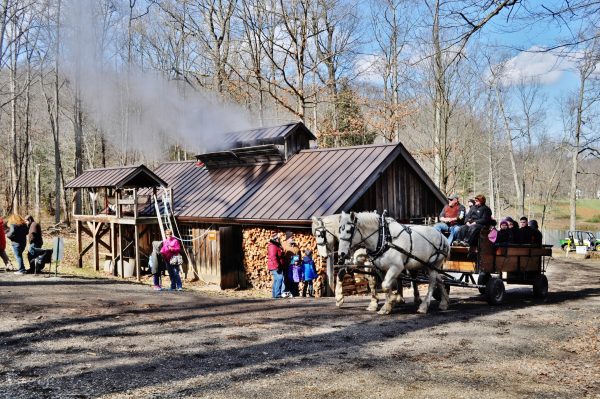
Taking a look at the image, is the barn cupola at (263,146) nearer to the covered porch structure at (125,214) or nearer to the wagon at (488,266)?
the covered porch structure at (125,214)

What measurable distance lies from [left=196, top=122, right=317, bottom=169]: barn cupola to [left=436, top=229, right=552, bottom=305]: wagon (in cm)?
943

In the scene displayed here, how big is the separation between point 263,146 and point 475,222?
10482 mm

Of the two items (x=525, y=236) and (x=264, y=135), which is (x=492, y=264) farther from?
(x=264, y=135)

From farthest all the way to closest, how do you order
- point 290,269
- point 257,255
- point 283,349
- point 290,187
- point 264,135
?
1. point 264,135
2. point 257,255
3. point 290,187
4. point 290,269
5. point 283,349

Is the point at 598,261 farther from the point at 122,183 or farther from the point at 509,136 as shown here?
the point at 122,183

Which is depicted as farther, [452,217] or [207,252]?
[207,252]

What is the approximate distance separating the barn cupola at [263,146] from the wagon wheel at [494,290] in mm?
10359

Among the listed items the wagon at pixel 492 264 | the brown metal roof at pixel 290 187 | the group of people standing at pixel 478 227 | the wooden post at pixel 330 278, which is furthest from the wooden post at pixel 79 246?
the wagon at pixel 492 264

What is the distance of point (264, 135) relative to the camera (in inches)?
850

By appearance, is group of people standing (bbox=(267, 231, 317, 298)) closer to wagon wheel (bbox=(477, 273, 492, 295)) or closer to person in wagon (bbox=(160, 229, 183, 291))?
person in wagon (bbox=(160, 229, 183, 291))

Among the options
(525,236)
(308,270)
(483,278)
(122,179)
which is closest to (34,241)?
(122,179)

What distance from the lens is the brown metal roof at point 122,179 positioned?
20578 millimetres

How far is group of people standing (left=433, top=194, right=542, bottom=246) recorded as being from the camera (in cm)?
1218

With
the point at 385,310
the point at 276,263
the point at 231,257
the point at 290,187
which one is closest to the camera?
the point at 385,310
